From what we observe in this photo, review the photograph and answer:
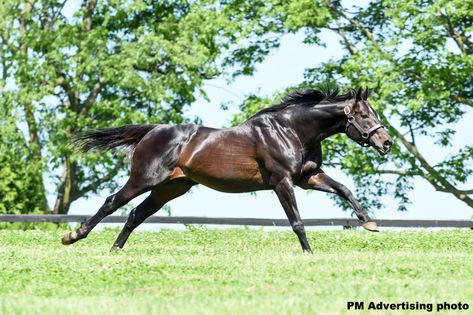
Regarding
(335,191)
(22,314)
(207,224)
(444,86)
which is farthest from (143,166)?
(444,86)

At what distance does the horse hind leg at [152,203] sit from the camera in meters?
14.2

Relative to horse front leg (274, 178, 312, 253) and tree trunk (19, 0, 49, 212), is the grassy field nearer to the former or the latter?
horse front leg (274, 178, 312, 253)

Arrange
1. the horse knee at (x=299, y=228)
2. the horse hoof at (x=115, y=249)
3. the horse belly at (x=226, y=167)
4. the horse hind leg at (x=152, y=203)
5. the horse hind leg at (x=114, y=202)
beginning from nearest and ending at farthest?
1. the horse knee at (x=299, y=228)
2. the horse belly at (x=226, y=167)
3. the horse hind leg at (x=114, y=202)
4. the horse hoof at (x=115, y=249)
5. the horse hind leg at (x=152, y=203)

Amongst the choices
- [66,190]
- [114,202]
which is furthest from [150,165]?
[66,190]

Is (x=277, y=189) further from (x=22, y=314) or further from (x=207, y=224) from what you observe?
(x=207, y=224)

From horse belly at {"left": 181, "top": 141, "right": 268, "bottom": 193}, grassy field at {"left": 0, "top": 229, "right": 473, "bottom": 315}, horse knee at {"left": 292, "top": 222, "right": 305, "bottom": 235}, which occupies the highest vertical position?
horse belly at {"left": 181, "top": 141, "right": 268, "bottom": 193}

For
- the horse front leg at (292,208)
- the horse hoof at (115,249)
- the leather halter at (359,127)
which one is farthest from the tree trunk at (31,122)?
the leather halter at (359,127)

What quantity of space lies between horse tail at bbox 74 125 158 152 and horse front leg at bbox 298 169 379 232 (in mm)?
2696

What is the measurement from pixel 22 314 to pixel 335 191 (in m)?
6.68

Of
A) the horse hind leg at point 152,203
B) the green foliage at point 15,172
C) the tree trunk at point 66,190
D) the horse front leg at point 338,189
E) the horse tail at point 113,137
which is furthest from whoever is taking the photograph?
the tree trunk at point 66,190

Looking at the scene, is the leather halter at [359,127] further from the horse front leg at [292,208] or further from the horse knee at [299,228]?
the horse knee at [299,228]

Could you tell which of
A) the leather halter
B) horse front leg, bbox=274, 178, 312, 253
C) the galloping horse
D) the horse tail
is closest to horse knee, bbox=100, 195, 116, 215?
the galloping horse

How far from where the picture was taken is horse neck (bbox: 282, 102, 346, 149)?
13398 mm

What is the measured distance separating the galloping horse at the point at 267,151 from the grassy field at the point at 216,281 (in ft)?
3.24
